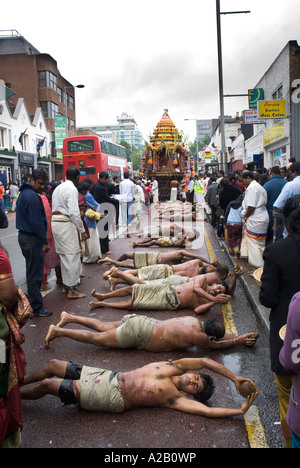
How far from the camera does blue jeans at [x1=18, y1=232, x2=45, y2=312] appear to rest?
5.60 metres

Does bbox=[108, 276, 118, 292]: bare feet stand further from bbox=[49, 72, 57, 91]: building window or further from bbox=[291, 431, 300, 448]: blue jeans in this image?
bbox=[49, 72, 57, 91]: building window

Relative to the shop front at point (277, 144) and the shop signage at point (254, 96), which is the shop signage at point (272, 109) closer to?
the shop front at point (277, 144)

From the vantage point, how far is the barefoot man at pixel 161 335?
411 cm

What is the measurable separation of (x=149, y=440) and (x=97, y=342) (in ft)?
5.21

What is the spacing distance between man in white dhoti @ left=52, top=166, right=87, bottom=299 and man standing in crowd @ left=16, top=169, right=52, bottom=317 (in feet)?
1.95

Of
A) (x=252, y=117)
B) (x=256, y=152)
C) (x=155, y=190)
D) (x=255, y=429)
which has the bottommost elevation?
(x=255, y=429)

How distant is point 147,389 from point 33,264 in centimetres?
305

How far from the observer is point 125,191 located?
14.0 metres

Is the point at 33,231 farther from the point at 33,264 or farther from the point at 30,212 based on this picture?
the point at 33,264

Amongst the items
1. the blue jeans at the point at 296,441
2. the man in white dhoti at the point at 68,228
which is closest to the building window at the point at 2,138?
the man in white dhoti at the point at 68,228

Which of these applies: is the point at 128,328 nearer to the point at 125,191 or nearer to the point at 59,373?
the point at 59,373

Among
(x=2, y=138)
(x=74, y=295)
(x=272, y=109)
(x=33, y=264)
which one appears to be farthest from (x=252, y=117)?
(x=2, y=138)

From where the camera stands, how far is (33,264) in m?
5.67

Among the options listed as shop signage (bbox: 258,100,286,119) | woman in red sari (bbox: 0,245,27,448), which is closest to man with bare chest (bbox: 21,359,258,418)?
woman in red sari (bbox: 0,245,27,448)
